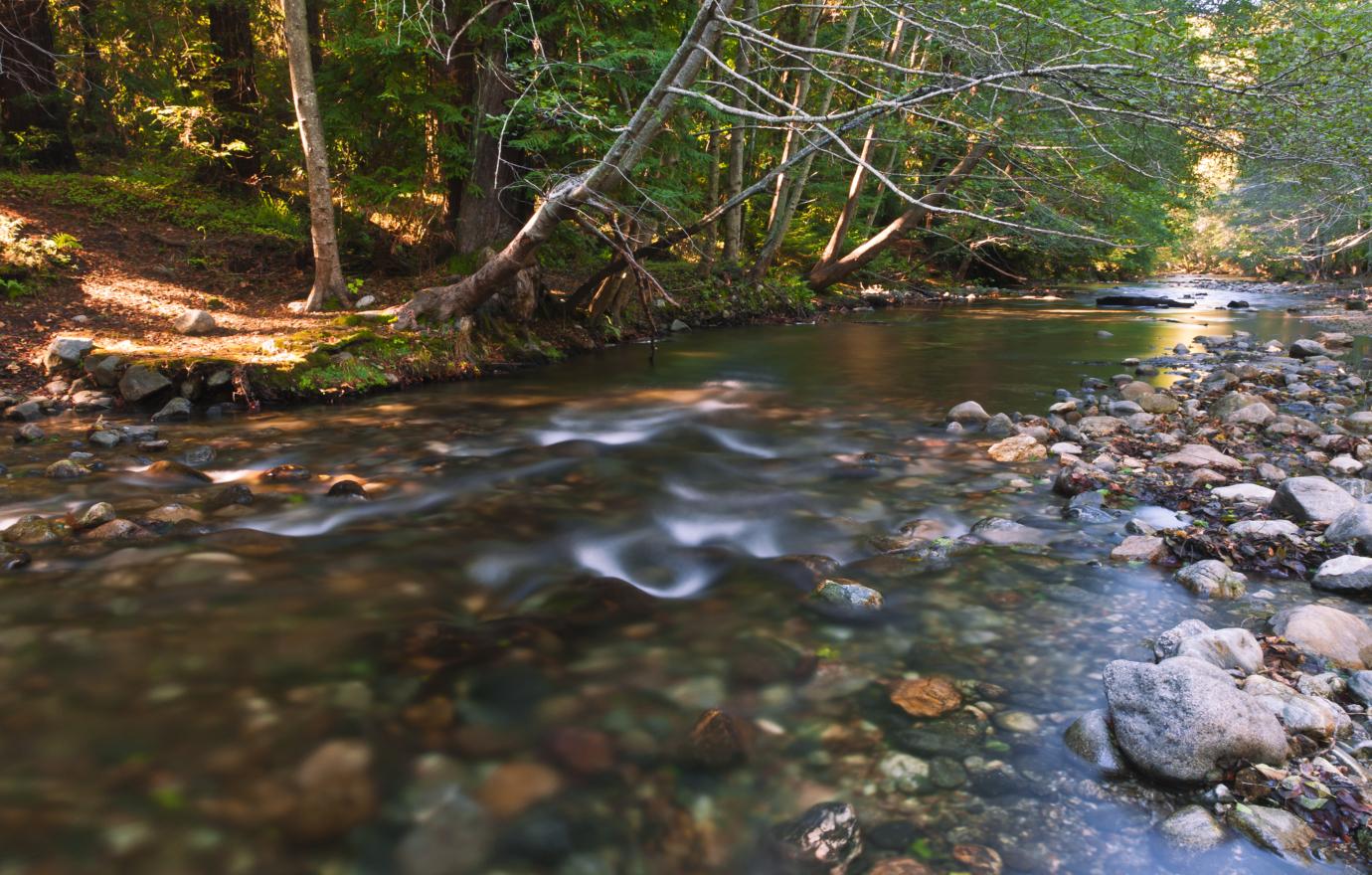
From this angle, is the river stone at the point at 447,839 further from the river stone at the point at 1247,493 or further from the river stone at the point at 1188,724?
the river stone at the point at 1247,493

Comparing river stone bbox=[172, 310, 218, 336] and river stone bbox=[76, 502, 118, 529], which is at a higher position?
river stone bbox=[172, 310, 218, 336]

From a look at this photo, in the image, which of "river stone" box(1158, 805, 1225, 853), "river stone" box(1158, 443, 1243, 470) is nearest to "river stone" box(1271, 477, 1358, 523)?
"river stone" box(1158, 443, 1243, 470)

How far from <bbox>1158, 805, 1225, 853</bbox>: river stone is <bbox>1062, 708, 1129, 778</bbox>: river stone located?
0.25 meters

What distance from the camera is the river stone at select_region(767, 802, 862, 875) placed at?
233 cm

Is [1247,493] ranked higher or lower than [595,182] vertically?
lower

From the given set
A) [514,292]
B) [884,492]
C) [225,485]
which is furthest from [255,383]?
[884,492]

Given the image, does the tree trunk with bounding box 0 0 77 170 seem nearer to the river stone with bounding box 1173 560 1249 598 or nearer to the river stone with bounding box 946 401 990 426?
the river stone with bounding box 946 401 990 426

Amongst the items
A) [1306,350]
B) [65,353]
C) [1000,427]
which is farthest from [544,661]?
[1306,350]

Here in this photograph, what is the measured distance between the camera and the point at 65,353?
7.85m

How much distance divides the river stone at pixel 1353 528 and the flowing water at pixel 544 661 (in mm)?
862

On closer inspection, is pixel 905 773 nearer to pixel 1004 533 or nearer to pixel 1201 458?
pixel 1004 533

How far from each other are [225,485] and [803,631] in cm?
419

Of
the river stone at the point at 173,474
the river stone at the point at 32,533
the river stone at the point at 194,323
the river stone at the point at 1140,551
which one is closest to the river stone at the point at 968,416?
the river stone at the point at 1140,551

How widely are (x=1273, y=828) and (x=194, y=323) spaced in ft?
33.7
